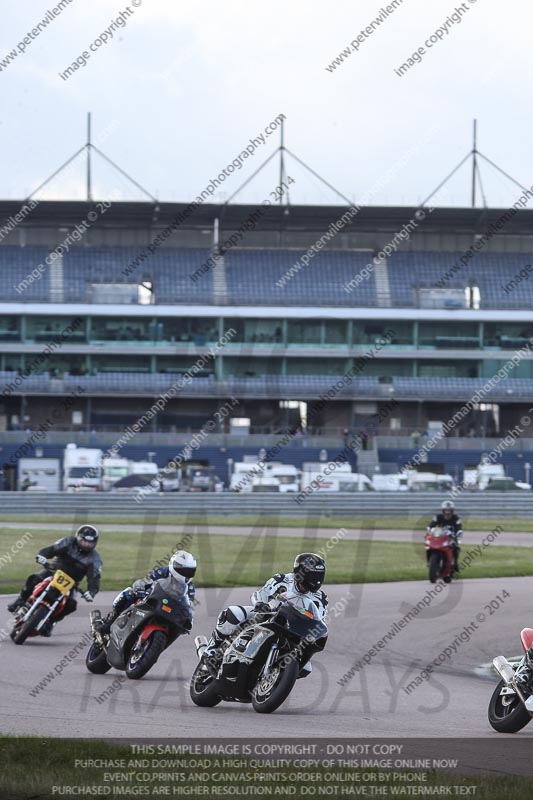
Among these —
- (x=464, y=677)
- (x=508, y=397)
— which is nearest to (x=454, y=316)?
(x=508, y=397)

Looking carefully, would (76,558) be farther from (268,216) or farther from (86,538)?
(268,216)

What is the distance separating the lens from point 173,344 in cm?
6359

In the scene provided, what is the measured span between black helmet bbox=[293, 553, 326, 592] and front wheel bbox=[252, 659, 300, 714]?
62cm

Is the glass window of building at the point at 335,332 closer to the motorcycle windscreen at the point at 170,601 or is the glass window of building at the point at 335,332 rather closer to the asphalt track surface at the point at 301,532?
the asphalt track surface at the point at 301,532

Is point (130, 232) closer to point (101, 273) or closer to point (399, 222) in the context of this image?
point (101, 273)

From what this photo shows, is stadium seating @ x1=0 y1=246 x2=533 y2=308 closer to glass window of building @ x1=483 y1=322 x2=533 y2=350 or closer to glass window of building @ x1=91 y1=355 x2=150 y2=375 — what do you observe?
glass window of building @ x1=483 y1=322 x2=533 y2=350

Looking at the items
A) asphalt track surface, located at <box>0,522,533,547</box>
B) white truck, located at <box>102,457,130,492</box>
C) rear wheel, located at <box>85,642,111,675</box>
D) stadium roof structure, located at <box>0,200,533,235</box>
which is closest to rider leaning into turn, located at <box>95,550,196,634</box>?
rear wheel, located at <box>85,642,111,675</box>

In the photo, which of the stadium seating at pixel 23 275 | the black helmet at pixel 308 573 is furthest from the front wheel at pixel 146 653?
the stadium seating at pixel 23 275

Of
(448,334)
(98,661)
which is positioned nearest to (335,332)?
(448,334)

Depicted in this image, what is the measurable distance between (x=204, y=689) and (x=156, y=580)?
1301 millimetres

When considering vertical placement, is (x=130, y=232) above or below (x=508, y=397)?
above

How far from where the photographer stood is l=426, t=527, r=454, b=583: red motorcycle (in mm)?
22734

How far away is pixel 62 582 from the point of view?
45.9 feet

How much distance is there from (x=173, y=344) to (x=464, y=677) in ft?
168
